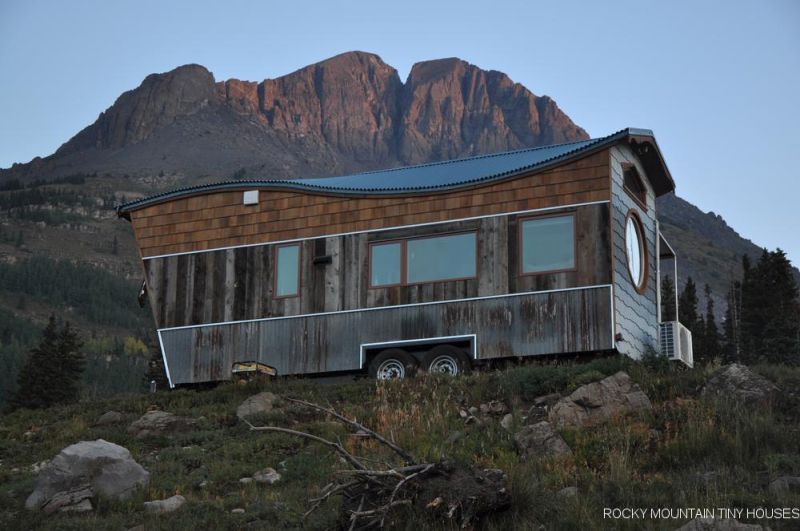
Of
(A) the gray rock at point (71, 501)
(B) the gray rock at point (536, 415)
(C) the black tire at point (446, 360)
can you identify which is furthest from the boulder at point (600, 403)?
(A) the gray rock at point (71, 501)

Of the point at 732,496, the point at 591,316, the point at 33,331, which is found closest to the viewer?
the point at 732,496

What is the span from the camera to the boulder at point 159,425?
1681 cm

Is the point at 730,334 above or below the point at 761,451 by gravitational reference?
above

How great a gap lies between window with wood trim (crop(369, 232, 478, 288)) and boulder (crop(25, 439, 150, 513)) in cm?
849

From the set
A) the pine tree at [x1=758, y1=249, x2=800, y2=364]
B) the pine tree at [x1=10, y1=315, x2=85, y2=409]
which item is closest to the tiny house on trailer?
the pine tree at [x1=758, y1=249, x2=800, y2=364]

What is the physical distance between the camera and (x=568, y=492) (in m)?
11.3

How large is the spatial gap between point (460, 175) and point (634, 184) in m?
3.57

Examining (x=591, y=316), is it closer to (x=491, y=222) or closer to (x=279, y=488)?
(x=491, y=222)

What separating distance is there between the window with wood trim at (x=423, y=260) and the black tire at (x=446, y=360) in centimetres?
140

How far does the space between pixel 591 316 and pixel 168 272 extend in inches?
383

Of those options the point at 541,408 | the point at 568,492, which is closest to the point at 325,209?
the point at 541,408

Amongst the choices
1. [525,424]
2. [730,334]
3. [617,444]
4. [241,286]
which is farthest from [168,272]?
[730,334]

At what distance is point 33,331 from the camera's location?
5374 inches

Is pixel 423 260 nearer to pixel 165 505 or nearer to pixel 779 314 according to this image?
pixel 165 505
